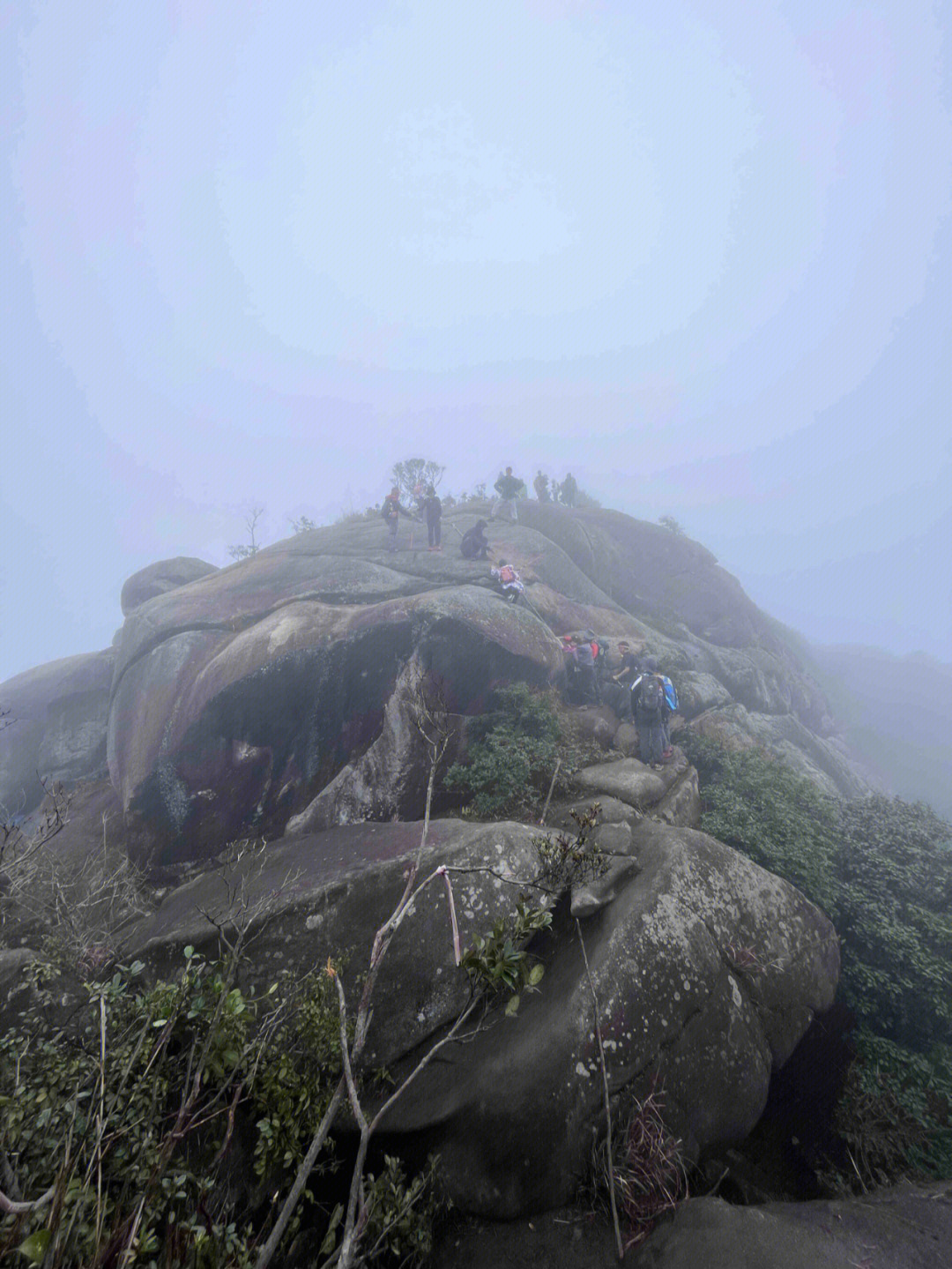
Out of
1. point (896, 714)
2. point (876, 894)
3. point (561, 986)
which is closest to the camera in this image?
point (561, 986)

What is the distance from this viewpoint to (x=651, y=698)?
14.6 m

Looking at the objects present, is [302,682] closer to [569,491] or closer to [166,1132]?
[166,1132]

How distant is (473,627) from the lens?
15680mm

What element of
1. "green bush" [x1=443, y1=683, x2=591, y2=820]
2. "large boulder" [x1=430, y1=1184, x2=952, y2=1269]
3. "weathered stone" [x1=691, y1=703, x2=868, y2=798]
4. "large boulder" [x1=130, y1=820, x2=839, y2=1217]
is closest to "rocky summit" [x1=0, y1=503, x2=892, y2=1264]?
"large boulder" [x1=130, y1=820, x2=839, y2=1217]

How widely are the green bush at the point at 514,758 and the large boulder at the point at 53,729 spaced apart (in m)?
16.5

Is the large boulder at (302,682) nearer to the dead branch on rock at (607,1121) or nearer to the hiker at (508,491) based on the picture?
the dead branch on rock at (607,1121)

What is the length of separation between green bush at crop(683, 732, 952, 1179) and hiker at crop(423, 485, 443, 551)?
14641 mm

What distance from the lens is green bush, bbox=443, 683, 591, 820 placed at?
11961 millimetres

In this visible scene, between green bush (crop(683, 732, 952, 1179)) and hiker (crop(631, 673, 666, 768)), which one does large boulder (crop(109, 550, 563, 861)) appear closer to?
hiker (crop(631, 673, 666, 768))

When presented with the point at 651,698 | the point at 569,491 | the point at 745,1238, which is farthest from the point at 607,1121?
the point at 569,491

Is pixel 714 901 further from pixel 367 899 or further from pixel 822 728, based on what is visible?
pixel 822 728

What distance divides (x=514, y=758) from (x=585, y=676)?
6189mm

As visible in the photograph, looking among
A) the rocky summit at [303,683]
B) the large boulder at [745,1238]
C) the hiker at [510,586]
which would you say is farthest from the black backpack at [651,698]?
the large boulder at [745,1238]

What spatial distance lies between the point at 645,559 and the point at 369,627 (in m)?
28.6
